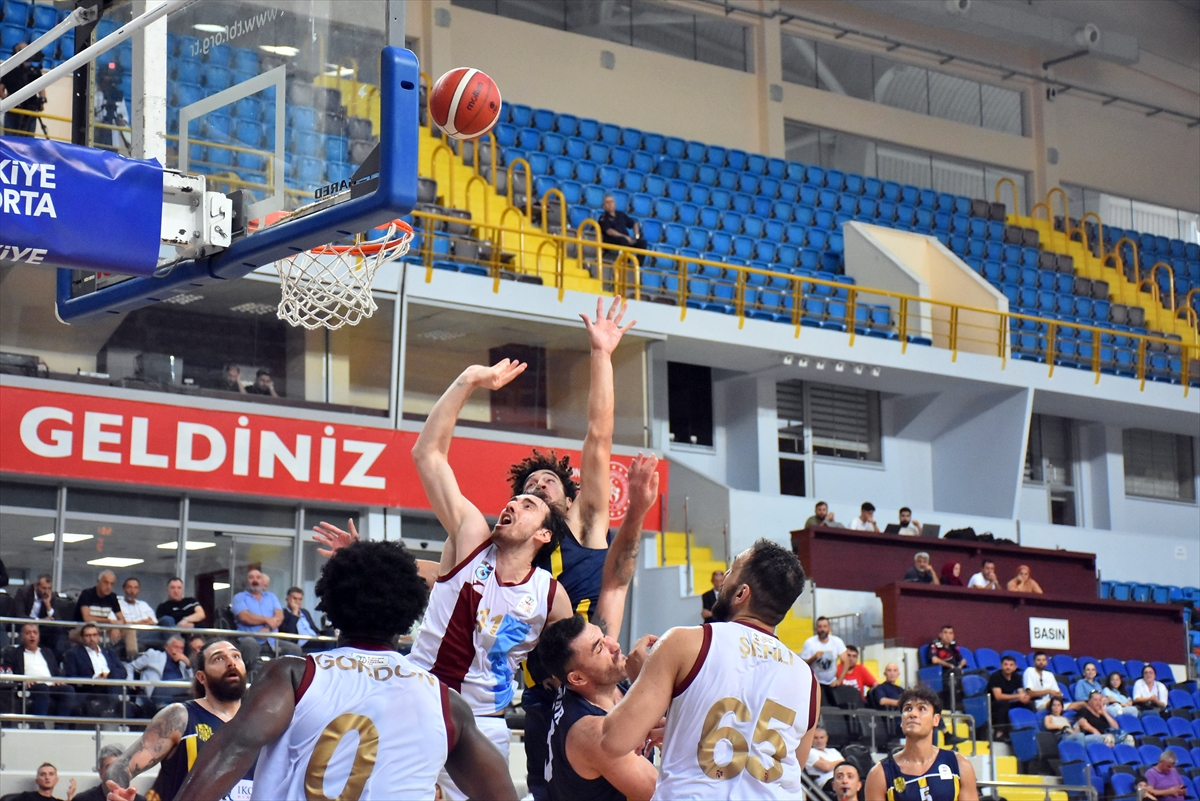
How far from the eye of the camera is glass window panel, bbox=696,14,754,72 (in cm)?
2564

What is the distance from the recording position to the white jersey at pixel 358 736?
13.6ft

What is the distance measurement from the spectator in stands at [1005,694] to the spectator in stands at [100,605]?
876 cm

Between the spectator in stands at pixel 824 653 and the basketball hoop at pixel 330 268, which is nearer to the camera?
the basketball hoop at pixel 330 268

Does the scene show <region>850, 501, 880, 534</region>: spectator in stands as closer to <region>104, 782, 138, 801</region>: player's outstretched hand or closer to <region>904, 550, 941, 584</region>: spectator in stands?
<region>904, 550, 941, 584</region>: spectator in stands

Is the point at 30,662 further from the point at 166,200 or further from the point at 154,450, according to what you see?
the point at 166,200

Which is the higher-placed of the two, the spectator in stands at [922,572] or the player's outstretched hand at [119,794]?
the spectator in stands at [922,572]

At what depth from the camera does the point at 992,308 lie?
76.1 feet

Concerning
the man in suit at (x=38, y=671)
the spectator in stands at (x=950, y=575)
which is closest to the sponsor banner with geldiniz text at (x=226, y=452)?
the man in suit at (x=38, y=671)

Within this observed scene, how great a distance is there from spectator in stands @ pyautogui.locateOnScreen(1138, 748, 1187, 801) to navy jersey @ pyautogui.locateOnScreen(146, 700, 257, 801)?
11.7 m

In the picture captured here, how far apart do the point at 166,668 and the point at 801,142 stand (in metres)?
16.6

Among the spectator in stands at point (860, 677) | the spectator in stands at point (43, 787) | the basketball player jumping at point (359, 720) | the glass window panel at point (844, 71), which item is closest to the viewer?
the basketball player jumping at point (359, 720)

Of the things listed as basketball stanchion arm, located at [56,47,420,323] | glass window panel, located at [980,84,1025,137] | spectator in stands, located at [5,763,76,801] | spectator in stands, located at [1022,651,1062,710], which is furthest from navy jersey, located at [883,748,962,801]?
glass window panel, located at [980,84,1025,137]

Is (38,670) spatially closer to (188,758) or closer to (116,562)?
(116,562)

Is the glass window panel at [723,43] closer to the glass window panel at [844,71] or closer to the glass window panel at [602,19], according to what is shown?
the glass window panel at [602,19]
